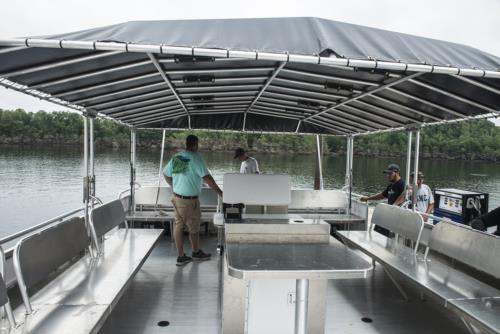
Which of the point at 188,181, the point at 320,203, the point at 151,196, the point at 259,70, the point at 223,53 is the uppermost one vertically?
the point at 259,70

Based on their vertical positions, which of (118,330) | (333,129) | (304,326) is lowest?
(118,330)

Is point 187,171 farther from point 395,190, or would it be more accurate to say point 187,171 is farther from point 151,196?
point 395,190

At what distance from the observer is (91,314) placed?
2.22 m

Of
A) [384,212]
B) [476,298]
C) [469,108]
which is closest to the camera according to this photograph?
[476,298]

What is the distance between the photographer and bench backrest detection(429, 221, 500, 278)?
2.80 meters

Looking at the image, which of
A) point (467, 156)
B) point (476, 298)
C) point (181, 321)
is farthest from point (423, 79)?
point (467, 156)

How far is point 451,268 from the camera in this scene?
338 cm

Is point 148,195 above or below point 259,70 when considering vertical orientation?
below

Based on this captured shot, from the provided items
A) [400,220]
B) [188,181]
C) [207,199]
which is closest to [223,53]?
[188,181]

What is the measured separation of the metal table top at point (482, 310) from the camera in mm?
2166

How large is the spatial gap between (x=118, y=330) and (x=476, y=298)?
106 inches

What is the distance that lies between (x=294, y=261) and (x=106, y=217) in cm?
230

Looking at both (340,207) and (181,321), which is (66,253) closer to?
(181,321)

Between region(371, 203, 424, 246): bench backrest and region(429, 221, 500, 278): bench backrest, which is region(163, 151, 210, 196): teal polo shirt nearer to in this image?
region(371, 203, 424, 246): bench backrest
